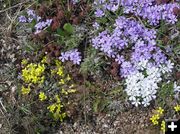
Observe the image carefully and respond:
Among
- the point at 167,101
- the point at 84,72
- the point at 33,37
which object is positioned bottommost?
the point at 167,101

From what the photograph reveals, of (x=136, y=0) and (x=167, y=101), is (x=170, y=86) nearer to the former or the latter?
(x=167, y=101)

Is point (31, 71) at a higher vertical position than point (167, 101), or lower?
higher

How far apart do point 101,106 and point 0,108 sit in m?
0.99

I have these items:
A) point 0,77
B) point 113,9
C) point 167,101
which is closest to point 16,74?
point 0,77

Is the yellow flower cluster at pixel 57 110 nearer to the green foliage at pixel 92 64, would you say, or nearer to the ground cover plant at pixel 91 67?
the ground cover plant at pixel 91 67

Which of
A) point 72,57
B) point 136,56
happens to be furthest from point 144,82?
point 72,57

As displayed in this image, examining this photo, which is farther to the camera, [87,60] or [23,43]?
[23,43]

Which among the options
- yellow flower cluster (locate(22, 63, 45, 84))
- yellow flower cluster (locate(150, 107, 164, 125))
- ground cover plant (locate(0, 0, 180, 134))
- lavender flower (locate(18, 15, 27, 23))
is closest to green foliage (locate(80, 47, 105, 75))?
ground cover plant (locate(0, 0, 180, 134))

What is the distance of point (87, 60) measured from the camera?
445 centimetres

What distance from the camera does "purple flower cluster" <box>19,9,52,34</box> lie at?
15.3ft

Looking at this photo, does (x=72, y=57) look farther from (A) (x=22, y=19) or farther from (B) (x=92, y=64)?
(A) (x=22, y=19)

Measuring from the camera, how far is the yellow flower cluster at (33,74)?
446 centimetres

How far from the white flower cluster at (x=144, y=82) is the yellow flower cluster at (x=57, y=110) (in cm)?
66

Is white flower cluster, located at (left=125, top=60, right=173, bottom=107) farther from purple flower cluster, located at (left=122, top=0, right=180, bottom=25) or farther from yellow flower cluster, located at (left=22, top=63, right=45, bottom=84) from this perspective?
yellow flower cluster, located at (left=22, top=63, right=45, bottom=84)
